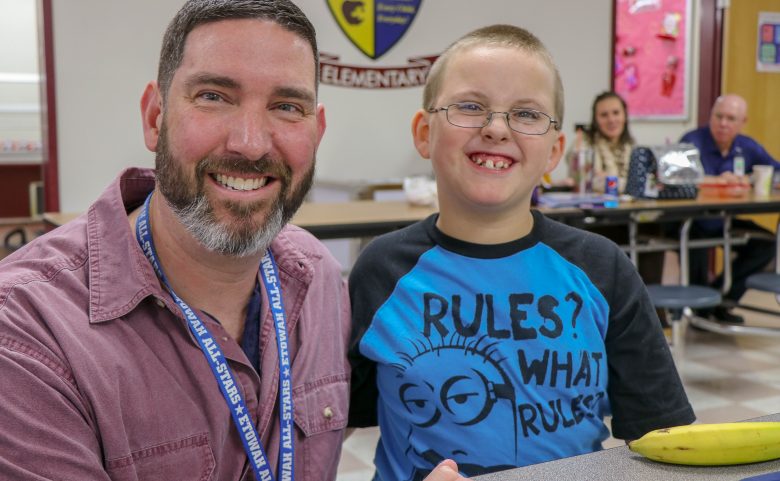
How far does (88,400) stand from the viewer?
101 centimetres

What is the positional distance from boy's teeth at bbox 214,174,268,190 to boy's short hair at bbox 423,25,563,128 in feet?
1.44

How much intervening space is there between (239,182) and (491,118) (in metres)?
0.46

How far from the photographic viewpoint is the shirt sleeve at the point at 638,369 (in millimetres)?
1336

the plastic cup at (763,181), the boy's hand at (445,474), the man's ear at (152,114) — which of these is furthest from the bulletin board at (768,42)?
the boy's hand at (445,474)

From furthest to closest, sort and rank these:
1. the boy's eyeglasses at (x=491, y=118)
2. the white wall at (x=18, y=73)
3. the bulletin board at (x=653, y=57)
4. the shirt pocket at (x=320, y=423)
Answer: the white wall at (x=18, y=73)
the bulletin board at (x=653, y=57)
the boy's eyeglasses at (x=491, y=118)
the shirt pocket at (x=320, y=423)

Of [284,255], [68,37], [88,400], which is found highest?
[68,37]

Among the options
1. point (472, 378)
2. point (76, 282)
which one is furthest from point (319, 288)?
point (76, 282)

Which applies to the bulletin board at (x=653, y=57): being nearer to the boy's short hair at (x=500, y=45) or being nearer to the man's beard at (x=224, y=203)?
the boy's short hair at (x=500, y=45)

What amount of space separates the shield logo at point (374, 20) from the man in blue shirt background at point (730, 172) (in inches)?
86.3

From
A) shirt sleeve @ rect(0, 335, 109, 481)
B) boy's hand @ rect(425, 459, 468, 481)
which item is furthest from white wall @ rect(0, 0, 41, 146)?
boy's hand @ rect(425, 459, 468, 481)

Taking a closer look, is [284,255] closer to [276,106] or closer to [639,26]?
[276,106]

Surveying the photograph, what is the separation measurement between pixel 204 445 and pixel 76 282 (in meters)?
0.29

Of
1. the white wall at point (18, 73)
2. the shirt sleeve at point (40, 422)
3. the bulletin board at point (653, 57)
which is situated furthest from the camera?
the white wall at point (18, 73)

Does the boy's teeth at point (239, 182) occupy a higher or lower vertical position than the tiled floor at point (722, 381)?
higher
